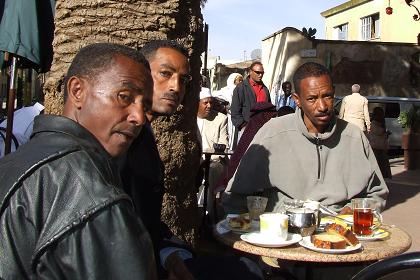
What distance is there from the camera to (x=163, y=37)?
380cm

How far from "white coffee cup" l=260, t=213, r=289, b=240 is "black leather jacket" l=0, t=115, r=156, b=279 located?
176 cm

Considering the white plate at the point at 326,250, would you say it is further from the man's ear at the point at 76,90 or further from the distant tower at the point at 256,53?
the distant tower at the point at 256,53

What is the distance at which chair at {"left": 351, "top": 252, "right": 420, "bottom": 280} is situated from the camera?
213cm

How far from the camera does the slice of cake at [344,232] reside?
9.77 feet

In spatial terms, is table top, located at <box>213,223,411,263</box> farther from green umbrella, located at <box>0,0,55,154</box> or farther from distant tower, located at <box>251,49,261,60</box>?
distant tower, located at <box>251,49,261,60</box>

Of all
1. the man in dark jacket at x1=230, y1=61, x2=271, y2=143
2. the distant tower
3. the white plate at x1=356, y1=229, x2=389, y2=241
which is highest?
the distant tower

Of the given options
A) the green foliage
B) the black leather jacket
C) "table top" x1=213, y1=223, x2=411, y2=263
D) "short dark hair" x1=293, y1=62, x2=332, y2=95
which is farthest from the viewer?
the green foliage

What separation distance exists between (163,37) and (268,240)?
158 cm

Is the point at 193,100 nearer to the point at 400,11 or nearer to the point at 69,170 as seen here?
the point at 69,170

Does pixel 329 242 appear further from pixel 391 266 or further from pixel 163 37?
pixel 163 37

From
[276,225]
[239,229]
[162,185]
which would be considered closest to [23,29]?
[162,185]

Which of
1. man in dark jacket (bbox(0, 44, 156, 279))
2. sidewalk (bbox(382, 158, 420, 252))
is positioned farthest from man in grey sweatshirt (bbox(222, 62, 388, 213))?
sidewalk (bbox(382, 158, 420, 252))

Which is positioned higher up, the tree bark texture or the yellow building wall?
the yellow building wall

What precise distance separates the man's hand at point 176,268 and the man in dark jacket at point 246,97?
6469mm
